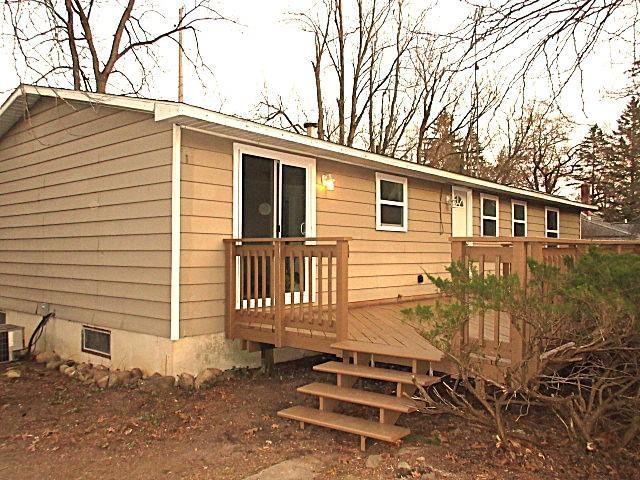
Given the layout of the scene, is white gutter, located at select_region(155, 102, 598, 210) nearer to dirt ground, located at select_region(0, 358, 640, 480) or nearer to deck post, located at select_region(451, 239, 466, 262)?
deck post, located at select_region(451, 239, 466, 262)

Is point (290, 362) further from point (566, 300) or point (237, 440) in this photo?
point (566, 300)

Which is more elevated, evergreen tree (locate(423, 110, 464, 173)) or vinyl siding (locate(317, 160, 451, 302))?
evergreen tree (locate(423, 110, 464, 173))

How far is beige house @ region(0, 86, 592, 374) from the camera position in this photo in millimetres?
5355

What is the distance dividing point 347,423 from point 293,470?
0.63 metres

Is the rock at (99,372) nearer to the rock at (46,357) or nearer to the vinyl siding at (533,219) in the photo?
the rock at (46,357)

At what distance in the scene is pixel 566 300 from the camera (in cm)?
328

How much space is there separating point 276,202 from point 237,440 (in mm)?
3011

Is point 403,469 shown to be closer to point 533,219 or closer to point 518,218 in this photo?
point 518,218

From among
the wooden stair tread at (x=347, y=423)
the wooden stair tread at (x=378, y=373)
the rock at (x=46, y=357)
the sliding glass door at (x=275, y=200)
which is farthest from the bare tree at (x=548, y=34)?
the rock at (x=46, y=357)

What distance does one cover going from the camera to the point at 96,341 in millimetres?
6438

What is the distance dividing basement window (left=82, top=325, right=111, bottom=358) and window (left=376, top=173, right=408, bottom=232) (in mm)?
4013

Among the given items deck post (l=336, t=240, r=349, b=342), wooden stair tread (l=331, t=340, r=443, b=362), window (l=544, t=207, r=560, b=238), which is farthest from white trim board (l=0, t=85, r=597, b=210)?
window (l=544, t=207, r=560, b=238)

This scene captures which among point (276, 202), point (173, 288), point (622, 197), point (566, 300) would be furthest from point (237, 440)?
point (622, 197)

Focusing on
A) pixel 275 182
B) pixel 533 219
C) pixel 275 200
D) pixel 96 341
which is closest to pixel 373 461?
pixel 275 200
